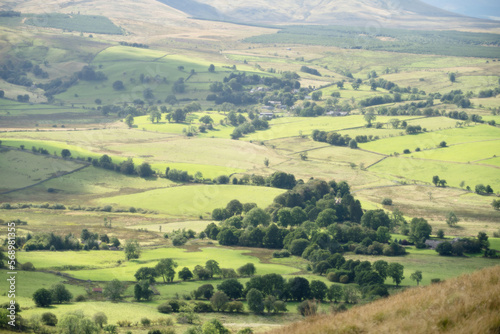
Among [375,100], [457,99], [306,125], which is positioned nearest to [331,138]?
[306,125]

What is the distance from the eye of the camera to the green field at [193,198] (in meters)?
87.0

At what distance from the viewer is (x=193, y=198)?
9031 centimetres

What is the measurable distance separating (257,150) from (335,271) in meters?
70.2

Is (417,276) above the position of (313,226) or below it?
above

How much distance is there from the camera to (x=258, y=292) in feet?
→ 154

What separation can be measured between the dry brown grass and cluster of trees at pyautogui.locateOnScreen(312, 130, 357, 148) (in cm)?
10421

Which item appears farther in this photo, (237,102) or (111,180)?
(237,102)

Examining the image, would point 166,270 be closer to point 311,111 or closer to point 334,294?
point 334,294

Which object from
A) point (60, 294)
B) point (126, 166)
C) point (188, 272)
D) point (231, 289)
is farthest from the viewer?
point (126, 166)

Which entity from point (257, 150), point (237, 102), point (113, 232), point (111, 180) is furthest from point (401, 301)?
point (237, 102)

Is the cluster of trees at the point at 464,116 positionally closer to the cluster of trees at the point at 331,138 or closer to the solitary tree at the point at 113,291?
the cluster of trees at the point at 331,138

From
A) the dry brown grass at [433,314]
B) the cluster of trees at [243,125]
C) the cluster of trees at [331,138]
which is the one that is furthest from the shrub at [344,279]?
the cluster of trees at [243,125]

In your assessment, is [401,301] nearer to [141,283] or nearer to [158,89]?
[141,283]

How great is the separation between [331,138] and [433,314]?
110 m
